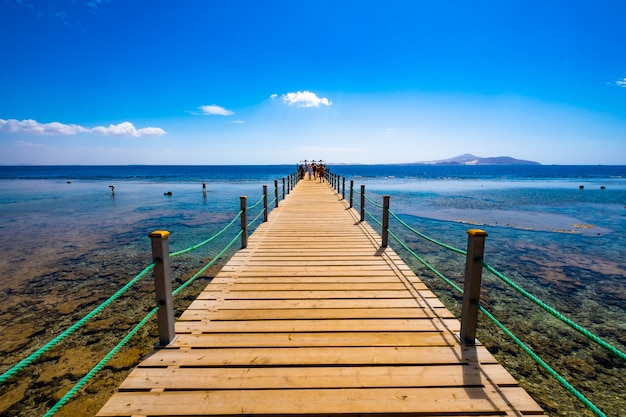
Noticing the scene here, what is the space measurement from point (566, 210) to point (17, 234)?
37.9 m

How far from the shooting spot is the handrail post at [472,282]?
10.6 ft

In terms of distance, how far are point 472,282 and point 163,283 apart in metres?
3.40

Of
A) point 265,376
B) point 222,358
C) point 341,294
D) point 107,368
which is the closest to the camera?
point 265,376

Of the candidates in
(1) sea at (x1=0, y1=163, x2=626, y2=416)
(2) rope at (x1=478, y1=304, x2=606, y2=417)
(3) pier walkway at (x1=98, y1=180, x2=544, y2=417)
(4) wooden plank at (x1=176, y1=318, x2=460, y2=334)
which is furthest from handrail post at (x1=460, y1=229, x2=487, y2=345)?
(1) sea at (x1=0, y1=163, x2=626, y2=416)

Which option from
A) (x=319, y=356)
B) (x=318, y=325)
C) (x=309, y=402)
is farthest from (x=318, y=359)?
(x=318, y=325)

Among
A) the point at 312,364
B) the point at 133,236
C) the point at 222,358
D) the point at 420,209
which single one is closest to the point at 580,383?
the point at 312,364

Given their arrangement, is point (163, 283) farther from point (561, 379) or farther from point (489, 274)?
point (489, 274)

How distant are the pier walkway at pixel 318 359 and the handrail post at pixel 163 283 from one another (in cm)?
18

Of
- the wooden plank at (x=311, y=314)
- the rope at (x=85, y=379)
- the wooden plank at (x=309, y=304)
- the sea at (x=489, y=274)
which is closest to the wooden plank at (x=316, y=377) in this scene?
the rope at (x=85, y=379)

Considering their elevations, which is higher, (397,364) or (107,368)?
(397,364)

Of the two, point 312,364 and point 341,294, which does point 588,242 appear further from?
point 312,364

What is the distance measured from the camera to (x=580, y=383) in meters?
4.97

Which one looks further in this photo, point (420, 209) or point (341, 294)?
point (420, 209)

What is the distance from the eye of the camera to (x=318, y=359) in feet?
10.2
